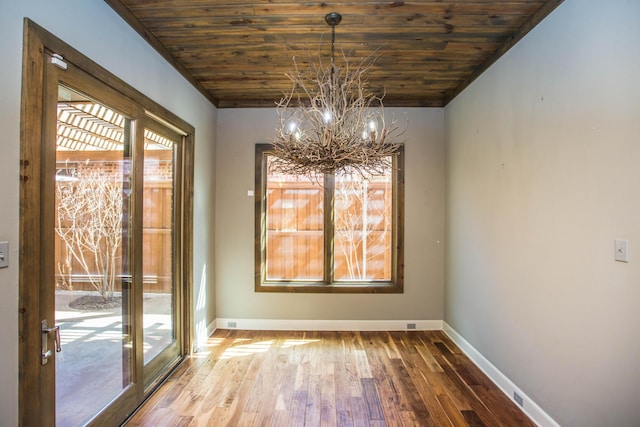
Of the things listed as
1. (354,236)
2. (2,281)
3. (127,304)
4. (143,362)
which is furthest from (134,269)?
(354,236)

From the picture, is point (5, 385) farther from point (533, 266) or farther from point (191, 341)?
point (533, 266)

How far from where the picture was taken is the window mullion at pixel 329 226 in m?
4.12

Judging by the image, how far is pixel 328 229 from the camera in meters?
4.14

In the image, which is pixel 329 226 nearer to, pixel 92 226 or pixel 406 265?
pixel 406 265

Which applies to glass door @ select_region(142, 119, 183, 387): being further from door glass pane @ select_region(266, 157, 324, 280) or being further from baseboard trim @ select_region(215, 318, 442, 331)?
door glass pane @ select_region(266, 157, 324, 280)

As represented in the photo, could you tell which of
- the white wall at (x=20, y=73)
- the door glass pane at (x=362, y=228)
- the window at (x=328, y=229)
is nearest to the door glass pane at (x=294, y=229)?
the window at (x=328, y=229)

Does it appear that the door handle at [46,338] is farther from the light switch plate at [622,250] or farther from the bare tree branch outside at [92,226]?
the light switch plate at [622,250]

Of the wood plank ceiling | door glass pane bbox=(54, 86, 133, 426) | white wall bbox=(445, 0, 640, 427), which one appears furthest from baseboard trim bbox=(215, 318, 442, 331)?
the wood plank ceiling

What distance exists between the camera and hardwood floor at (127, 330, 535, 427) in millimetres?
2311

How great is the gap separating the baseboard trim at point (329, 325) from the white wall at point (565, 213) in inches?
36.0

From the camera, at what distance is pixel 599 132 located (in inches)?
69.8

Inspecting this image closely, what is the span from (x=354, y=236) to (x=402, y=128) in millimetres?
1487

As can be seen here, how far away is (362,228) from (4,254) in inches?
133

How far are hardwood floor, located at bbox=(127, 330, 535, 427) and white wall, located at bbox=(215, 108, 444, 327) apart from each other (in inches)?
15.4
